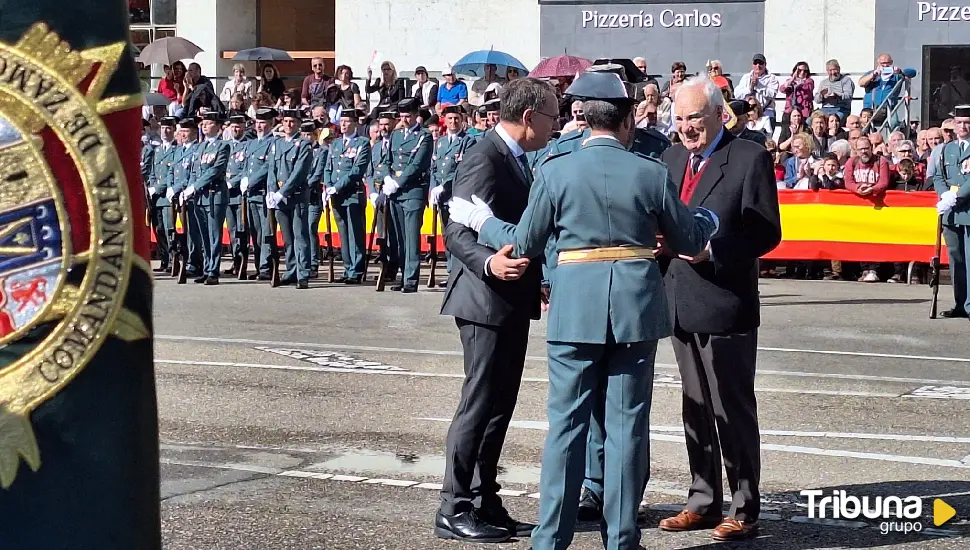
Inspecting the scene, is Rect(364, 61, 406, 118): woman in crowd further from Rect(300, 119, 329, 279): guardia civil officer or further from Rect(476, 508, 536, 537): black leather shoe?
Rect(476, 508, 536, 537): black leather shoe

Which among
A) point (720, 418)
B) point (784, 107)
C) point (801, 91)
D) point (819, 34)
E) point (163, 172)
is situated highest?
point (819, 34)

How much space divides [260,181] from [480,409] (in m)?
12.9

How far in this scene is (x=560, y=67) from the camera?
24047 millimetres

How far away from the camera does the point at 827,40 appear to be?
87.2 feet

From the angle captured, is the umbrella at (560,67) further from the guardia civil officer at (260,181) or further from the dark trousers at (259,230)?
the dark trousers at (259,230)

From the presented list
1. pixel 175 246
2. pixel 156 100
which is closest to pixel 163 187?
pixel 175 246

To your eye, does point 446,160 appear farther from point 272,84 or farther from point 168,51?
point 168,51

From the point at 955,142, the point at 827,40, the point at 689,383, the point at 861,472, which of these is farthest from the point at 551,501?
the point at 827,40

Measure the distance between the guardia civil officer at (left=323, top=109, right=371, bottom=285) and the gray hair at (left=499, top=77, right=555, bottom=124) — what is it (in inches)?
487

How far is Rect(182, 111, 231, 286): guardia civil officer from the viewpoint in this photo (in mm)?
19109

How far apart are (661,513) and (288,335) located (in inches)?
272

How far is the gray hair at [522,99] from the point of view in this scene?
613 centimetres

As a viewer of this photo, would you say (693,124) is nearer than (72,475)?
No

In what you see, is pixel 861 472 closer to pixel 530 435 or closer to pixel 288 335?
pixel 530 435
